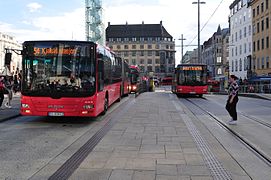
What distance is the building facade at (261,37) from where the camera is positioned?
191 feet

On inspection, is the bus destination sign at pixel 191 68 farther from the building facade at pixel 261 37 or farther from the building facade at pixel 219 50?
the building facade at pixel 219 50

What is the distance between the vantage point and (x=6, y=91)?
16281 mm

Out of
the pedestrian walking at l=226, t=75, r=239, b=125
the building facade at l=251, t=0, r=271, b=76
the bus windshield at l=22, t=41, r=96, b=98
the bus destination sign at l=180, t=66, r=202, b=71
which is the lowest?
the pedestrian walking at l=226, t=75, r=239, b=125

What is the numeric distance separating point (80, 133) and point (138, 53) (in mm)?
136138

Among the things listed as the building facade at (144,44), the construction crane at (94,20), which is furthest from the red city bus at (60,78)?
the building facade at (144,44)

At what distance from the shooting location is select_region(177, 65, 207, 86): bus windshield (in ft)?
91.8

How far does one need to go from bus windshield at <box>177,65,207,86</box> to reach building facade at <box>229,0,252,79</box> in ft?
129

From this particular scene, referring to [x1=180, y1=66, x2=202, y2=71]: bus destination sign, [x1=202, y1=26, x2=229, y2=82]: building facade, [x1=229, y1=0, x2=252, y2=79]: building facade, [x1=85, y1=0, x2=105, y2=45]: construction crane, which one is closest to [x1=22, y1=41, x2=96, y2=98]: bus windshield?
[x1=180, y1=66, x2=202, y2=71]: bus destination sign

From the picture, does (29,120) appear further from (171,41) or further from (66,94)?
(171,41)

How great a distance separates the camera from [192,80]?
28.0 meters

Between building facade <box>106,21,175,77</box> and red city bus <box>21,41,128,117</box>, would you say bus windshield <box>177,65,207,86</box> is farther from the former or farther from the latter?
building facade <box>106,21,175,77</box>

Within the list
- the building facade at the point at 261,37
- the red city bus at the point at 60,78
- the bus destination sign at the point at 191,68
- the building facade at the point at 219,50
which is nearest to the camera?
the red city bus at the point at 60,78

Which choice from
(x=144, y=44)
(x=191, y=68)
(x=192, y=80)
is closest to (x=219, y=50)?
(x=144, y=44)

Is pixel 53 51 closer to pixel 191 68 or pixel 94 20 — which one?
pixel 191 68
